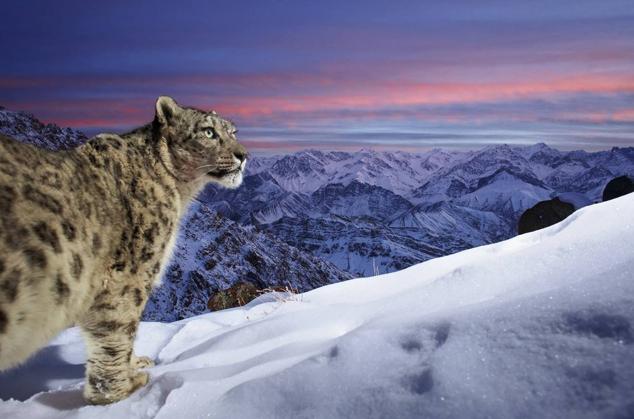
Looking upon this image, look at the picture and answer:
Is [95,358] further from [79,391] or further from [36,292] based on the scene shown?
[36,292]

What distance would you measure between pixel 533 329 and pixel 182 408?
308cm

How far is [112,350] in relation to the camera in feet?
18.9

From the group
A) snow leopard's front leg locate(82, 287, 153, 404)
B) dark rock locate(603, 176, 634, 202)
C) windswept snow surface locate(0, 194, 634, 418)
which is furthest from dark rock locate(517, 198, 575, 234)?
snow leopard's front leg locate(82, 287, 153, 404)

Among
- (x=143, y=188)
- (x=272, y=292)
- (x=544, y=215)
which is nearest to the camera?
(x=143, y=188)

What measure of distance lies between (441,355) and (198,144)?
4411 mm

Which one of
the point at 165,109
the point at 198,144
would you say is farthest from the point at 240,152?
the point at 165,109

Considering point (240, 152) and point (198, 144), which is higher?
point (198, 144)

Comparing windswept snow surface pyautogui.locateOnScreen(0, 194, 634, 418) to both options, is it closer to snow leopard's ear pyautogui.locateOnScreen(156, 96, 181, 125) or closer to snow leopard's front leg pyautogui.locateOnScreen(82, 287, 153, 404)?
snow leopard's front leg pyautogui.locateOnScreen(82, 287, 153, 404)

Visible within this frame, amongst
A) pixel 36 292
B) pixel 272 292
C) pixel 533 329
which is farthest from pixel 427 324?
pixel 272 292

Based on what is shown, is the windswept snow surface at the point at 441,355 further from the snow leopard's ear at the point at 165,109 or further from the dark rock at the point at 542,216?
the dark rock at the point at 542,216

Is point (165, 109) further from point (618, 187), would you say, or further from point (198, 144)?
point (618, 187)

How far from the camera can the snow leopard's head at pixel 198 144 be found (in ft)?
21.9

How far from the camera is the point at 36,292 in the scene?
4508mm

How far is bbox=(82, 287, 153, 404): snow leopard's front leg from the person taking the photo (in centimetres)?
561
